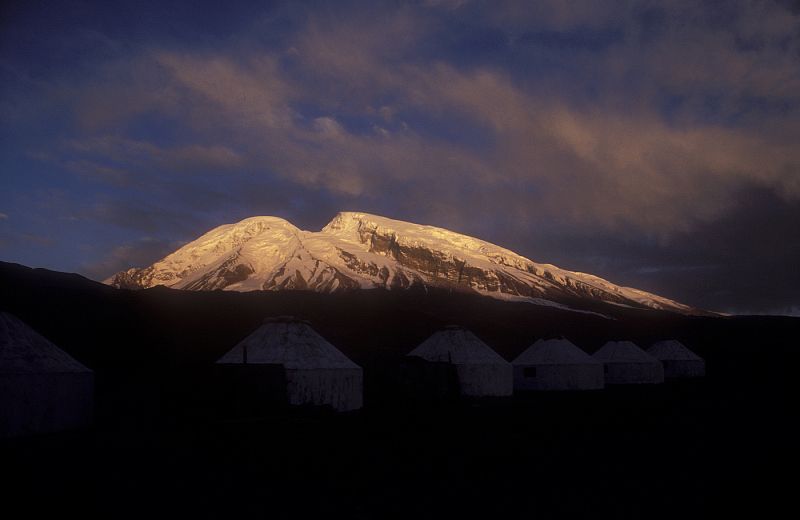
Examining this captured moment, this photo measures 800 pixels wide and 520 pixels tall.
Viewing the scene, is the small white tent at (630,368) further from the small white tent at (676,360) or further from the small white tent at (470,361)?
the small white tent at (470,361)

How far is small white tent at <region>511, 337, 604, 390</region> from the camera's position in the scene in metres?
41.4

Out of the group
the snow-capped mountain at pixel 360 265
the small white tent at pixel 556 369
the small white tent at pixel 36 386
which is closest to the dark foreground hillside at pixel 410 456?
the small white tent at pixel 36 386

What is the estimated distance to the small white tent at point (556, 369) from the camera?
136 feet

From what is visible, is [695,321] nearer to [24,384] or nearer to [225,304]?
[225,304]

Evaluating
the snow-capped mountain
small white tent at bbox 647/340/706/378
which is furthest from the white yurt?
the snow-capped mountain

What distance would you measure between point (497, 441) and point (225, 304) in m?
52.3

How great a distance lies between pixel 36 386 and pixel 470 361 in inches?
841

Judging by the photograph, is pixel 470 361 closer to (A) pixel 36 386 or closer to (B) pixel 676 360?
(A) pixel 36 386

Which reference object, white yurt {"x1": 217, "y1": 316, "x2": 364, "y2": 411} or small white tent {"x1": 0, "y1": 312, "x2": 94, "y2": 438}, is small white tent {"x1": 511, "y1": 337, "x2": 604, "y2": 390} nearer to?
white yurt {"x1": 217, "y1": 316, "x2": 364, "y2": 411}

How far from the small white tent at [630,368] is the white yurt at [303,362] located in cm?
2961

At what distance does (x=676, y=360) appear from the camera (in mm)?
55500

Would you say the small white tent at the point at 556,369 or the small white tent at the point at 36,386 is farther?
the small white tent at the point at 556,369

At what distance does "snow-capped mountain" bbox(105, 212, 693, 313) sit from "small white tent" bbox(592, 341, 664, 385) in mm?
63518

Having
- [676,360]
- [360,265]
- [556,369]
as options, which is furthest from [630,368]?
[360,265]
